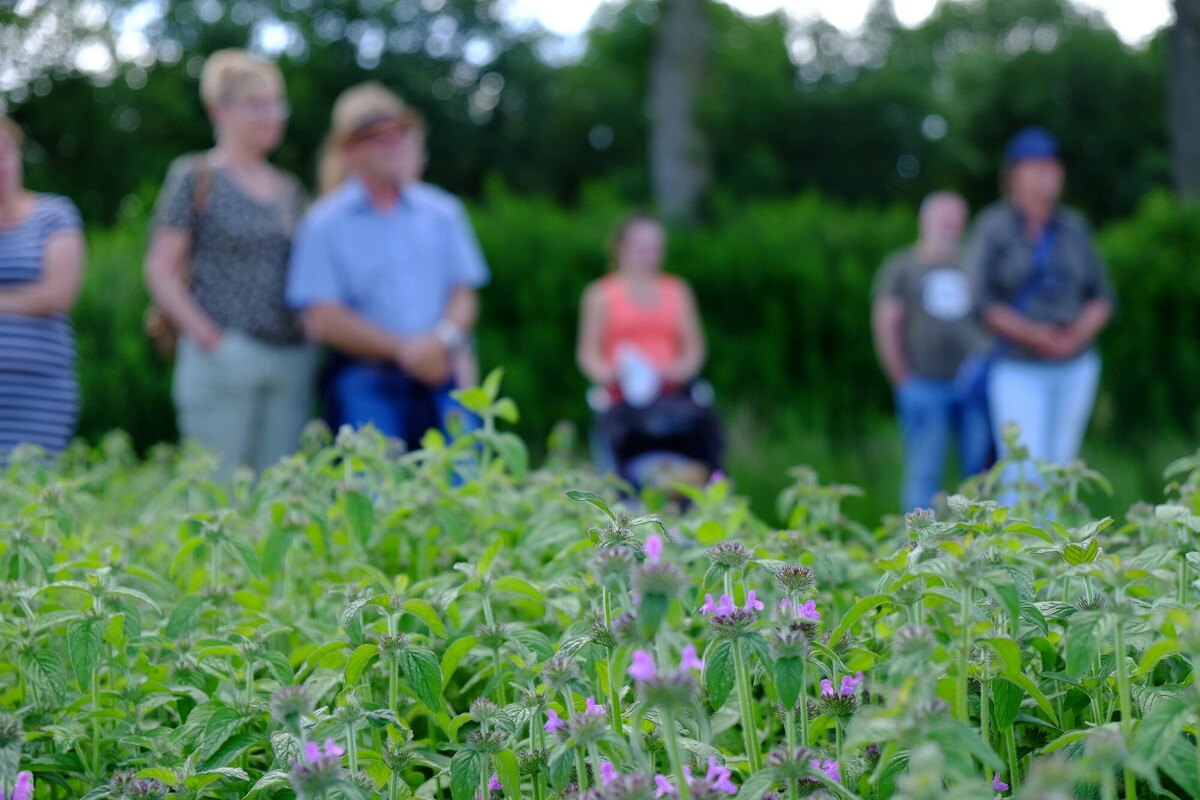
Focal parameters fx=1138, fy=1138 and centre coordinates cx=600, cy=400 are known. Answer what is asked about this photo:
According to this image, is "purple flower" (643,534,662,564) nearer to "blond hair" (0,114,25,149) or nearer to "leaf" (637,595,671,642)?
"leaf" (637,595,671,642)

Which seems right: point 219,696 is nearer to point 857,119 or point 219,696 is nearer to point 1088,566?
point 1088,566

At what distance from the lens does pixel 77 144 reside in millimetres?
25141

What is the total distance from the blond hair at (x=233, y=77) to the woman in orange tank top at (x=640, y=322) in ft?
7.26

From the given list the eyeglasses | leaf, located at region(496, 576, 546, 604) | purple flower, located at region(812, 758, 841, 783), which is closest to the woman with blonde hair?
the eyeglasses

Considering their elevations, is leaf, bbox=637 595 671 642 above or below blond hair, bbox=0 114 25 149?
below

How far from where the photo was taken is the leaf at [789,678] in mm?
1033

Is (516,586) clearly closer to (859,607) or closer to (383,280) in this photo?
(859,607)

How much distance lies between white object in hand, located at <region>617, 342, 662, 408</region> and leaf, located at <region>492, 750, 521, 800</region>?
4.62 meters

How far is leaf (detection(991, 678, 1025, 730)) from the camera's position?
116 centimetres

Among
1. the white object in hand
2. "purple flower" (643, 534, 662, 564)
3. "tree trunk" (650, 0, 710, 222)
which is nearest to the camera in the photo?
"purple flower" (643, 534, 662, 564)

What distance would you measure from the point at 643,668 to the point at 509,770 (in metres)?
0.28

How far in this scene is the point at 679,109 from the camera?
1317 cm

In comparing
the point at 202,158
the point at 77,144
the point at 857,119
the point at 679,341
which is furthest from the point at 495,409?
the point at 857,119

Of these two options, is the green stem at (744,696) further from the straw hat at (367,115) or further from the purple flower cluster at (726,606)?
the straw hat at (367,115)
